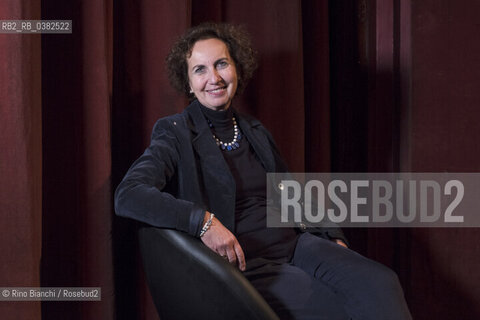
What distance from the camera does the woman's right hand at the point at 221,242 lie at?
1.14m

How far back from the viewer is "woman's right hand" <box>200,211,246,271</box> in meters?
1.14

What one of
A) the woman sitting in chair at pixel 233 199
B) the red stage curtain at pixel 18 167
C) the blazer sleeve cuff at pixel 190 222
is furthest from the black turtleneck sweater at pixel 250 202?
the red stage curtain at pixel 18 167

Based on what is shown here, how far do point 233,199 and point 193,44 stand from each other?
0.50 meters

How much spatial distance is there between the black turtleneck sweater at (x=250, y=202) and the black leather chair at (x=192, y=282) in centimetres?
25

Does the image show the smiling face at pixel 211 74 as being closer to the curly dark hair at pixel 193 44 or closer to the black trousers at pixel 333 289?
the curly dark hair at pixel 193 44

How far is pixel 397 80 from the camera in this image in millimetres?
2053

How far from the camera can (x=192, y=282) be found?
1104 mm

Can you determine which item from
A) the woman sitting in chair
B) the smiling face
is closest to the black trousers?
the woman sitting in chair

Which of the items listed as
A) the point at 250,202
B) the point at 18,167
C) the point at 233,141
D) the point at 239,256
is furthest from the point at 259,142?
the point at 18,167

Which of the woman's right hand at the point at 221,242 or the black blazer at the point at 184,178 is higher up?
the black blazer at the point at 184,178

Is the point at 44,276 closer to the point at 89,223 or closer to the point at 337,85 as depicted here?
the point at 89,223

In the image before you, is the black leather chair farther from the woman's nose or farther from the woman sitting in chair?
the woman's nose

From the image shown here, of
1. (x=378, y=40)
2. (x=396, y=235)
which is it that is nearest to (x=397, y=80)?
(x=378, y=40)

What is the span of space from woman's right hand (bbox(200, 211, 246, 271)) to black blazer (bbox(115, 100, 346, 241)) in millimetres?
29
